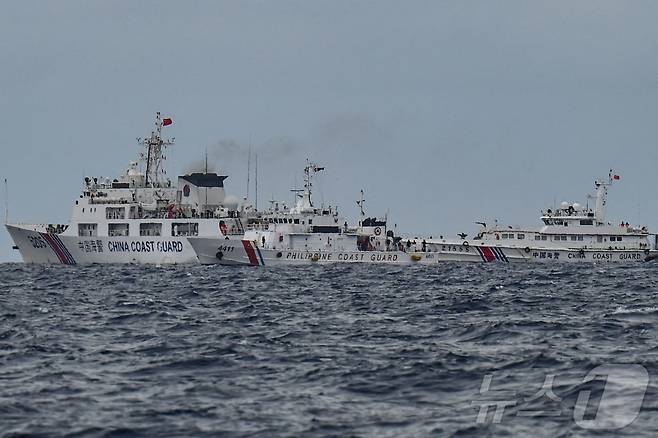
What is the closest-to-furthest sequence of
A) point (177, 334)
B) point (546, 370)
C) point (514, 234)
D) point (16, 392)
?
point (16, 392), point (546, 370), point (177, 334), point (514, 234)

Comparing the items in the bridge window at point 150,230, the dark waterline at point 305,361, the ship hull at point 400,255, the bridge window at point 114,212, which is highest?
the bridge window at point 114,212

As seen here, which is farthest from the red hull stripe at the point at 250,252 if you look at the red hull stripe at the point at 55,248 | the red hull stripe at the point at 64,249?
the red hull stripe at the point at 55,248

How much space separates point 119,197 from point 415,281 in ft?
145

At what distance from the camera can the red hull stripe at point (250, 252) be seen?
87625mm

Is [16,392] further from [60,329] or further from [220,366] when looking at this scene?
[60,329]

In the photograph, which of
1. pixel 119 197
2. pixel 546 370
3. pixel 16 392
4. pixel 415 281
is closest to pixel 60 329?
pixel 16 392

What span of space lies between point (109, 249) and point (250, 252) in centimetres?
1370

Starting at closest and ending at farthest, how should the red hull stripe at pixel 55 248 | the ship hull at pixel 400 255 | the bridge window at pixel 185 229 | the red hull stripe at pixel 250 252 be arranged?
the red hull stripe at pixel 250 252 < the ship hull at pixel 400 255 < the bridge window at pixel 185 229 < the red hull stripe at pixel 55 248

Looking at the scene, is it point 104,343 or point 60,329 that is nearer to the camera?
A: point 104,343

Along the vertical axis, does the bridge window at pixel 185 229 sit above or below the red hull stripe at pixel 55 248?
above

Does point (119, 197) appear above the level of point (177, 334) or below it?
above

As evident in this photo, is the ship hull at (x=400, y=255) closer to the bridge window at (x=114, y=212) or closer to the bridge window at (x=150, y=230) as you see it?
the bridge window at (x=150, y=230)

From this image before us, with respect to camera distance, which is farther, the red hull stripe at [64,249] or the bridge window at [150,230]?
the red hull stripe at [64,249]

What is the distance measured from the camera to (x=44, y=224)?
10112cm
